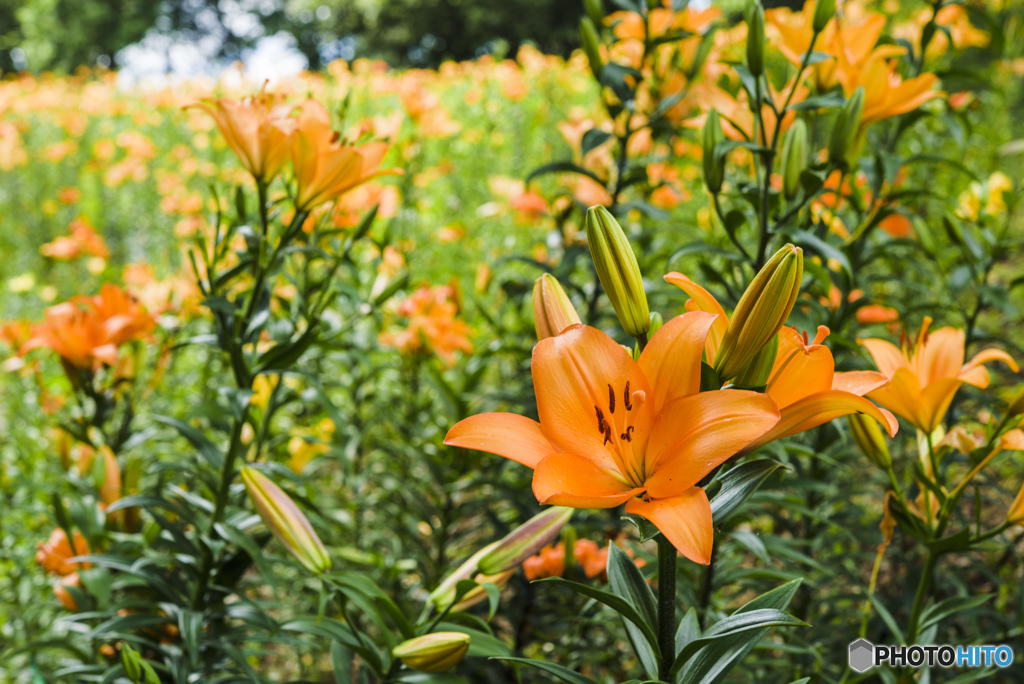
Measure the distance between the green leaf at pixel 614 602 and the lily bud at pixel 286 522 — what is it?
0.40 metres

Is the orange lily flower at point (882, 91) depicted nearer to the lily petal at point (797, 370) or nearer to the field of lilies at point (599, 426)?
the field of lilies at point (599, 426)

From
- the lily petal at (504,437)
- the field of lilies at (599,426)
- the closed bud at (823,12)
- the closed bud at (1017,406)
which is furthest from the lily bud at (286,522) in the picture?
the closed bud at (823,12)

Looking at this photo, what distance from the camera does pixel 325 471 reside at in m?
2.39

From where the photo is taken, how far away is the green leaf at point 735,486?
0.51 m

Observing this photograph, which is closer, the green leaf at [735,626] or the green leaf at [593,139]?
the green leaf at [735,626]

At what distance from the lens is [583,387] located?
0.53m

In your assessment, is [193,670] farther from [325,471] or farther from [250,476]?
[325,471]

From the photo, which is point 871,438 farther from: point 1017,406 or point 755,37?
point 755,37

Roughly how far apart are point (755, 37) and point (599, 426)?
2.17 ft

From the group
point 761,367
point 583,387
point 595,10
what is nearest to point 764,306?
point 761,367

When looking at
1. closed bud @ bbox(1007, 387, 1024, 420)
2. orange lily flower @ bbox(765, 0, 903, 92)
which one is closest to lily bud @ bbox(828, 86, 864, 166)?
orange lily flower @ bbox(765, 0, 903, 92)

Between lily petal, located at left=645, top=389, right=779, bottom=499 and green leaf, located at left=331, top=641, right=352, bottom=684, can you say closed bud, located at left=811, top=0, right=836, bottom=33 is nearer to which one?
lily petal, located at left=645, top=389, right=779, bottom=499

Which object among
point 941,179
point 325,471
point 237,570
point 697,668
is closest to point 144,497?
point 237,570

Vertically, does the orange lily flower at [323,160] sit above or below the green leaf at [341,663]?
above
